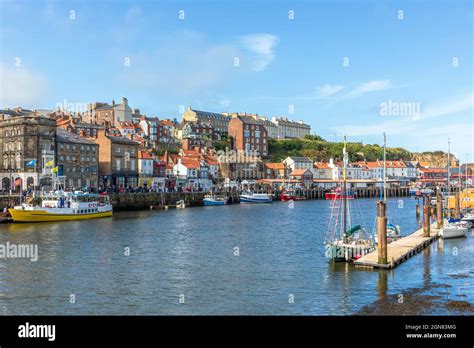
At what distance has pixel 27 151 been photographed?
7431 centimetres

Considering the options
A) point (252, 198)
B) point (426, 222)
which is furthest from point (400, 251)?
point (252, 198)

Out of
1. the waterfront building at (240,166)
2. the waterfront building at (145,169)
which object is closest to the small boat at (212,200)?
the waterfront building at (145,169)

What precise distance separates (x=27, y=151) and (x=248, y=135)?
3010 inches

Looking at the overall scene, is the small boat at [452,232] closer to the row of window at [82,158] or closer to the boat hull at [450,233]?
the boat hull at [450,233]

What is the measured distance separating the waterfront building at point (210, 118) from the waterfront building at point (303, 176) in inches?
1137

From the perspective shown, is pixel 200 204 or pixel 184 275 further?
pixel 200 204

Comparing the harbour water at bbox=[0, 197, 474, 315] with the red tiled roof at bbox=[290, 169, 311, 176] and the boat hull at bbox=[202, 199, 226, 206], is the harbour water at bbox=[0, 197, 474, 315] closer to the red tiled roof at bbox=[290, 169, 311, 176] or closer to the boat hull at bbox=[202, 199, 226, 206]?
the boat hull at bbox=[202, 199, 226, 206]

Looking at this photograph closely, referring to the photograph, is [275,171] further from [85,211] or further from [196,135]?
[85,211]

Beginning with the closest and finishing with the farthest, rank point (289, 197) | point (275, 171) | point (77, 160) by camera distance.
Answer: point (77, 160) → point (289, 197) → point (275, 171)

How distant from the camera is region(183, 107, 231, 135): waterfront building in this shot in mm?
150625
